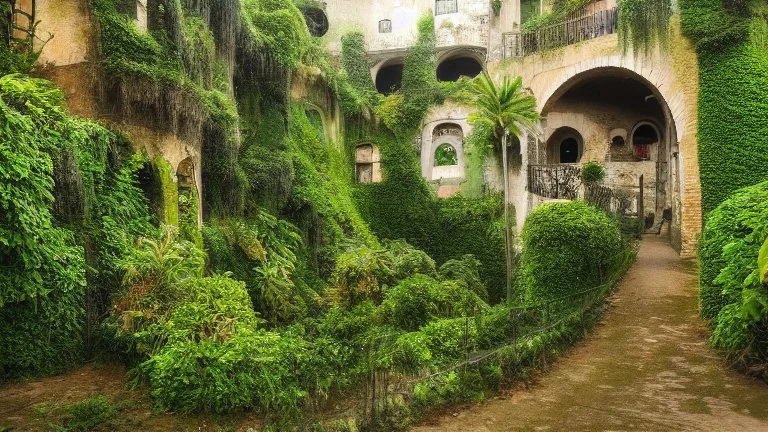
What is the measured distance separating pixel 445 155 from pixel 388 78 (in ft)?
25.5

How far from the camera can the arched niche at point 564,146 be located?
28.5 meters

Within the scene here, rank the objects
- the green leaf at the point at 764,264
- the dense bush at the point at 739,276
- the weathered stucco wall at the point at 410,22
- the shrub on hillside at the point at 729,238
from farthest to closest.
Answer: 1. the weathered stucco wall at the point at 410,22
2. the shrub on hillside at the point at 729,238
3. the dense bush at the point at 739,276
4. the green leaf at the point at 764,264

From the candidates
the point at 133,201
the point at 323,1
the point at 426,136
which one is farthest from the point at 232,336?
the point at 323,1

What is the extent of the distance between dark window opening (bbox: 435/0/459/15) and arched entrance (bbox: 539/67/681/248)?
8327 millimetres

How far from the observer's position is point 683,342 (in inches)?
A: 424

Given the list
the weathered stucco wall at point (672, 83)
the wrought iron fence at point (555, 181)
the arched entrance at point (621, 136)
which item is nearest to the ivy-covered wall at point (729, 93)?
the weathered stucco wall at point (672, 83)

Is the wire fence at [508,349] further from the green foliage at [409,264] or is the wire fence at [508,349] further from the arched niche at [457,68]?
the arched niche at [457,68]

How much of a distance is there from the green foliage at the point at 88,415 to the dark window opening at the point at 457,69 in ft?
94.7

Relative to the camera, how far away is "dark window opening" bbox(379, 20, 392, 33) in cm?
3225

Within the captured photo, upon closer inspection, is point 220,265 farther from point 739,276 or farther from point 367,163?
point 367,163

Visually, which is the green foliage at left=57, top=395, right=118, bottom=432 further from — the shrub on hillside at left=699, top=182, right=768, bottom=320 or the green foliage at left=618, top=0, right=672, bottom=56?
the green foliage at left=618, top=0, right=672, bottom=56

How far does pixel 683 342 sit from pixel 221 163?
472 inches

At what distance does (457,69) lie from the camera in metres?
34.8

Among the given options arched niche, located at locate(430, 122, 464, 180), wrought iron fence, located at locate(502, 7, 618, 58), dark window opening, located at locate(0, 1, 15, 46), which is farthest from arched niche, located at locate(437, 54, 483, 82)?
dark window opening, located at locate(0, 1, 15, 46)
